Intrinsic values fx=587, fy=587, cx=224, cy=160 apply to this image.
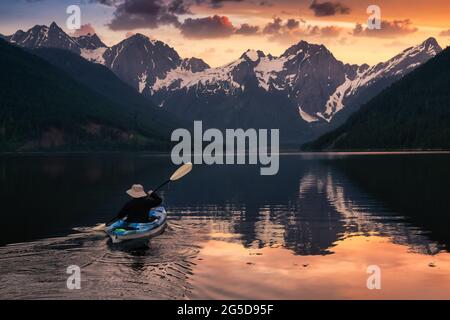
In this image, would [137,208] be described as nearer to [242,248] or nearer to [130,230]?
[130,230]

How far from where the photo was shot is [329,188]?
87312mm

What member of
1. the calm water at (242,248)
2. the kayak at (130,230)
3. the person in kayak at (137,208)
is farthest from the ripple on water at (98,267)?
the person in kayak at (137,208)

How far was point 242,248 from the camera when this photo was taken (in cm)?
3953

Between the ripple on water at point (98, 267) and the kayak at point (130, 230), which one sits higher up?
the kayak at point (130, 230)

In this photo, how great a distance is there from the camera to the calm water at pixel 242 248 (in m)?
28.3

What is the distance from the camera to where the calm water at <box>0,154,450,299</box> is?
28.3 metres

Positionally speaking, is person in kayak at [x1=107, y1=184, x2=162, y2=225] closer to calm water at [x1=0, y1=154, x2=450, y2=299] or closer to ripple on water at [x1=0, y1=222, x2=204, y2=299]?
ripple on water at [x1=0, y1=222, x2=204, y2=299]

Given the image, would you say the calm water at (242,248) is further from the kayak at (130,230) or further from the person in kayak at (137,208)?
the person in kayak at (137,208)

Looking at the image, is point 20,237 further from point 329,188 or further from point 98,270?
point 329,188

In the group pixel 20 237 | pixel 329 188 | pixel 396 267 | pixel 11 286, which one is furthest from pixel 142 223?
pixel 329 188

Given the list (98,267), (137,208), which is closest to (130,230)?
(137,208)

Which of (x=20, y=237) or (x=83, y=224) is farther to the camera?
(x=83, y=224)

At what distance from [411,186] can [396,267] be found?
5503 cm
